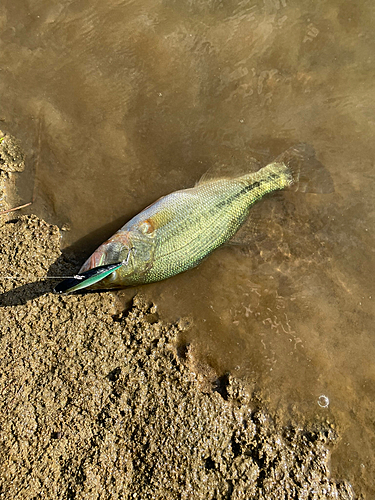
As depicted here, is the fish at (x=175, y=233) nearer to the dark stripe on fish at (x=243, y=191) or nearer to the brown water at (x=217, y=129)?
the dark stripe on fish at (x=243, y=191)

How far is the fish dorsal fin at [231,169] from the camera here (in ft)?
14.5

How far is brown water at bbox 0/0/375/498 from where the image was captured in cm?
417

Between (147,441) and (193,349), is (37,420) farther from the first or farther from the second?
(193,349)

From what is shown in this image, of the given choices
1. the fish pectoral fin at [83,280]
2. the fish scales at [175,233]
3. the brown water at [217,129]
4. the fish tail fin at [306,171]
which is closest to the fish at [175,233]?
the fish scales at [175,233]

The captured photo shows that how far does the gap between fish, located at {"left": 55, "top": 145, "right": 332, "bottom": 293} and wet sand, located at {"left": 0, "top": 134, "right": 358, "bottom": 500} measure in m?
0.53

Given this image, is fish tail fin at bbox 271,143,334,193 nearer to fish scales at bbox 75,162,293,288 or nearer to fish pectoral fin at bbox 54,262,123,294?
fish scales at bbox 75,162,293,288

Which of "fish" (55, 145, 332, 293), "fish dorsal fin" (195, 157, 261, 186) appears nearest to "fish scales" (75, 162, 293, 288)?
"fish" (55, 145, 332, 293)

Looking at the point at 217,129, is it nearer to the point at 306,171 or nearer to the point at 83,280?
the point at 306,171

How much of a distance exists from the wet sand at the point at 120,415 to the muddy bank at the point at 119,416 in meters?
0.01

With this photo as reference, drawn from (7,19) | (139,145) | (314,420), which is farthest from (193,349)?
(7,19)

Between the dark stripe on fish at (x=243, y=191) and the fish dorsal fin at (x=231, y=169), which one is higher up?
the fish dorsal fin at (x=231, y=169)

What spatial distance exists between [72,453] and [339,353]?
10.9ft

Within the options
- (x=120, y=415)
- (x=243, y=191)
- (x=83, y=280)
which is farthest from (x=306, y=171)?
(x=120, y=415)

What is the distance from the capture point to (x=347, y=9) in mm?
4355
